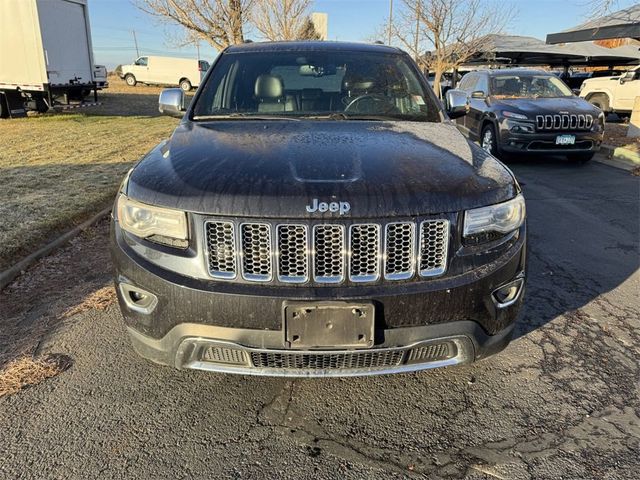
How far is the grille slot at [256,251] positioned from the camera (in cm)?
207

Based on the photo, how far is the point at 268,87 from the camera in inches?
143

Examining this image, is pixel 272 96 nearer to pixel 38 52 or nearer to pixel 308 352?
pixel 308 352

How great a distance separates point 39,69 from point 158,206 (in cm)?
1436

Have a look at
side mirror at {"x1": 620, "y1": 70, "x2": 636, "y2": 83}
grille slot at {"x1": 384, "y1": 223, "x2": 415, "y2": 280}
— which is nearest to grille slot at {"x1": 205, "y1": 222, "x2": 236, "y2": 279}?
grille slot at {"x1": 384, "y1": 223, "x2": 415, "y2": 280}

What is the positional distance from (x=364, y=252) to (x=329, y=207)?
0.24m

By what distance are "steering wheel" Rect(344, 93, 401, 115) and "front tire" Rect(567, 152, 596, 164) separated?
6.76m

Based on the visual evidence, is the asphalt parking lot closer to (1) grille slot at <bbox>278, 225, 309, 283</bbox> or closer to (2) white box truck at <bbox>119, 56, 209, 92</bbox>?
(1) grille slot at <bbox>278, 225, 309, 283</bbox>

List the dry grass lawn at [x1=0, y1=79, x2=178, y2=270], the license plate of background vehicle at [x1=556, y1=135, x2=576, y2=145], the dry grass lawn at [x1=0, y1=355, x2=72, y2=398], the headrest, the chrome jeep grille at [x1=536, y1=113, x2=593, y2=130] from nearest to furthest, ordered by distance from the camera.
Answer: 1. the dry grass lawn at [x1=0, y1=355, x2=72, y2=398]
2. the headrest
3. the dry grass lawn at [x1=0, y1=79, x2=178, y2=270]
4. the chrome jeep grille at [x1=536, y1=113, x2=593, y2=130]
5. the license plate of background vehicle at [x1=556, y1=135, x2=576, y2=145]

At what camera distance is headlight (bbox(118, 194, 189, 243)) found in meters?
2.15

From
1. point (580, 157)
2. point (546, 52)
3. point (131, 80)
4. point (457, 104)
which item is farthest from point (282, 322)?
point (131, 80)

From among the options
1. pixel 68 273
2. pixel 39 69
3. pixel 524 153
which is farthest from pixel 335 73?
pixel 39 69

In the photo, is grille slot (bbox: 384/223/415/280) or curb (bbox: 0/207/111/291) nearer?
grille slot (bbox: 384/223/415/280)

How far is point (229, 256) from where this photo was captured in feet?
6.92

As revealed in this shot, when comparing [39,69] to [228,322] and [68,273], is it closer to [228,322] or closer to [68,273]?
[68,273]
